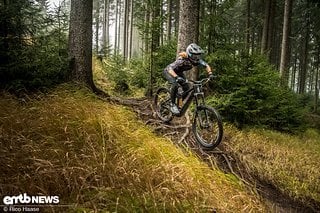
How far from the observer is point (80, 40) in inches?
359

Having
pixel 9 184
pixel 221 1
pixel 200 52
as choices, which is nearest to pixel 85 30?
pixel 200 52

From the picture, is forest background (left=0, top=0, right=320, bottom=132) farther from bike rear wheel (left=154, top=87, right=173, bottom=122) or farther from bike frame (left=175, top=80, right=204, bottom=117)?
bike frame (left=175, top=80, right=204, bottom=117)

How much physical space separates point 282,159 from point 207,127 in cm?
295

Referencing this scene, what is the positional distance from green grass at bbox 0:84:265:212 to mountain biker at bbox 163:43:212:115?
1.41 m

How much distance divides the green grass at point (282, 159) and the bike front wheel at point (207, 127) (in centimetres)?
85

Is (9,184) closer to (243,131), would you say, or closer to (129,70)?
(243,131)

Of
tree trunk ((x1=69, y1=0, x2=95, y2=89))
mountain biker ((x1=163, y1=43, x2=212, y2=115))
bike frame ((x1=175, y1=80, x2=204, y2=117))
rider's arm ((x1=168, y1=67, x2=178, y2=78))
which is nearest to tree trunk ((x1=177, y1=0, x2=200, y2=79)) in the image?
mountain biker ((x1=163, y1=43, x2=212, y2=115))

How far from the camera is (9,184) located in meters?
4.02

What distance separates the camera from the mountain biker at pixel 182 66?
23.7 ft

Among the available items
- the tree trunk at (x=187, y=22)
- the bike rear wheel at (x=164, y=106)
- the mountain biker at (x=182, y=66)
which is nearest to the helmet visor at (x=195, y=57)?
the mountain biker at (x=182, y=66)

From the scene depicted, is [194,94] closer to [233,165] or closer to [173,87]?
[173,87]

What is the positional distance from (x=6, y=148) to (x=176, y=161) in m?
2.73
